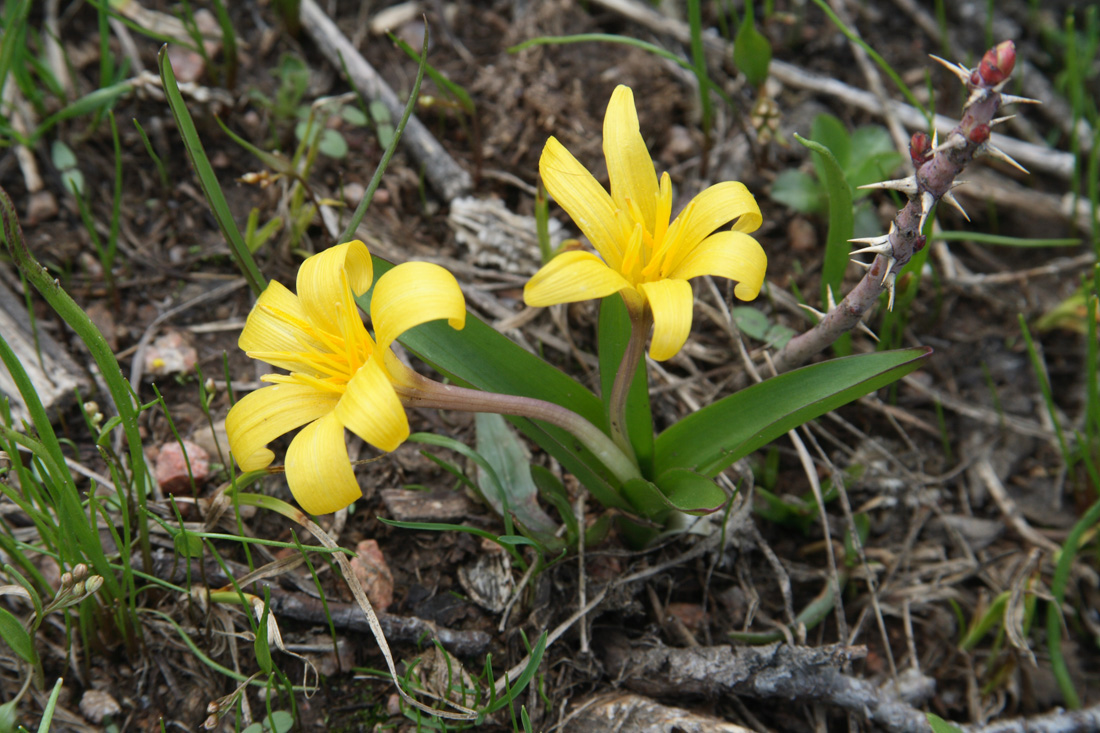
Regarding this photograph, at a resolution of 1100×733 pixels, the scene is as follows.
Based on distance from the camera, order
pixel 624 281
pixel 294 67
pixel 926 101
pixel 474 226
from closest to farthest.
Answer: pixel 624 281, pixel 474 226, pixel 294 67, pixel 926 101

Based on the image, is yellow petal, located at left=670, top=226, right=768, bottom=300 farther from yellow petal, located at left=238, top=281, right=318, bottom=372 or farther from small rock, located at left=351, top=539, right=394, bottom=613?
small rock, located at left=351, top=539, right=394, bottom=613

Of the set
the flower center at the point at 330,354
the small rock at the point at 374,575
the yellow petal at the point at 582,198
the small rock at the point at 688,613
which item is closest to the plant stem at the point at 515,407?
the flower center at the point at 330,354

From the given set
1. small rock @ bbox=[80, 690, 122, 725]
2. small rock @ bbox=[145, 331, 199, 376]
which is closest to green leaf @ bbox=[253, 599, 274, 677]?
small rock @ bbox=[80, 690, 122, 725]

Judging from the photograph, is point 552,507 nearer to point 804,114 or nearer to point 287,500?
Result: point 287,500

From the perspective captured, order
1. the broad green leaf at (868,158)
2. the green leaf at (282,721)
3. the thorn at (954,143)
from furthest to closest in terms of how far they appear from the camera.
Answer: the broad green leaf at (868,158) < the green leaf at (282,721) < the thorn at (954,143)

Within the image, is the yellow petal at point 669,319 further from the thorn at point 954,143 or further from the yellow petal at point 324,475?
the yellow petal at point 324,475

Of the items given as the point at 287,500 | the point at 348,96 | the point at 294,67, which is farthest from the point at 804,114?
the point at 287,500
